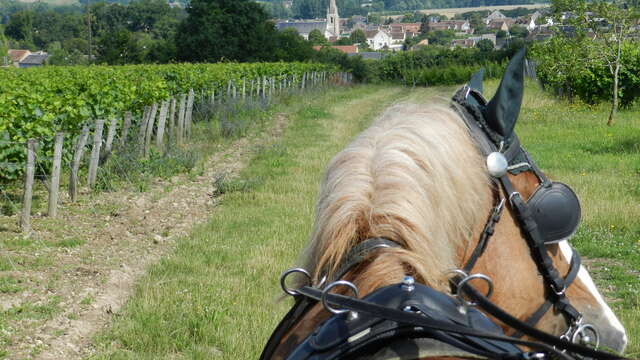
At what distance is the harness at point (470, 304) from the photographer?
1474 millimetres

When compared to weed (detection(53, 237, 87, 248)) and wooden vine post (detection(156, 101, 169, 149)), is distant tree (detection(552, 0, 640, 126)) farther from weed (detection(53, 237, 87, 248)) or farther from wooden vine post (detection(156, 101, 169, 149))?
weed (detection(53, 237, 87, 248))

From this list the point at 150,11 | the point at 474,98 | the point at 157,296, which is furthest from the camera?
the point at 150,11

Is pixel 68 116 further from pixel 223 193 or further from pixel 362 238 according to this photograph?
pixel 362 238

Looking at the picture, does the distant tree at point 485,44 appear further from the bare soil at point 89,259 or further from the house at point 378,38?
the house at point 378,38

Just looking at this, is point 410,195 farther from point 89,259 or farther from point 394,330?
point 89,259

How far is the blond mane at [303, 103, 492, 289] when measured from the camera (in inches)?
71.9

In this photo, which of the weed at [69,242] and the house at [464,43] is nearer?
the weed at [69,242]

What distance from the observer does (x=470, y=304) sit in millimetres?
1739

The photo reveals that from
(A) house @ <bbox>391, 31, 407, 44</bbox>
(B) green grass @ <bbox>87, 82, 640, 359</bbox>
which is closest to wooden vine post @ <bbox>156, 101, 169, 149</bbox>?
(B) green grass @ <bbox>87, 82, 640, 359</bbox>

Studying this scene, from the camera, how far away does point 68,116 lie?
11.0m

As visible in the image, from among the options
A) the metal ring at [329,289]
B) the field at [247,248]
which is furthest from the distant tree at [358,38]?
the metal ring at [329,289]

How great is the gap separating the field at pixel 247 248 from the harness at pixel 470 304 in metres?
0.53

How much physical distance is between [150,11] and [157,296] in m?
106

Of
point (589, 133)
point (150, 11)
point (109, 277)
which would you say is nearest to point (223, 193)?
point (109, 277)
